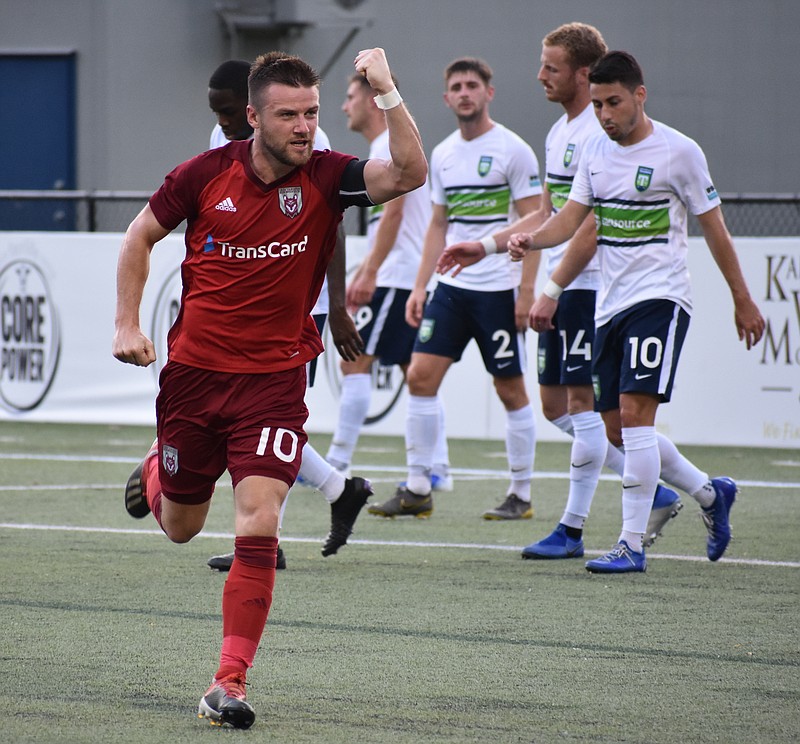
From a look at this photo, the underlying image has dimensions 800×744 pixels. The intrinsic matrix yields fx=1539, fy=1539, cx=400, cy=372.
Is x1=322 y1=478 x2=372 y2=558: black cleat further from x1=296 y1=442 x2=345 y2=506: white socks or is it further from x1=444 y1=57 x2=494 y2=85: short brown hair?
x1=444 y1=57 x2=494 y2=85: short brown hair

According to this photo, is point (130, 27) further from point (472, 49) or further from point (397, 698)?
point (397, 698)

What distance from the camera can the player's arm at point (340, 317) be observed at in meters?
6.14

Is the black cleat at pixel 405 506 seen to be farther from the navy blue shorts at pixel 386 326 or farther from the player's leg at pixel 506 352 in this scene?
the navy blue shorts at pixel 386 326

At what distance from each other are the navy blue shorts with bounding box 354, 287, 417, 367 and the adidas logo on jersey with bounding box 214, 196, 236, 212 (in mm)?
4752

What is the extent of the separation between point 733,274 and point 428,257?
2561 millimetres

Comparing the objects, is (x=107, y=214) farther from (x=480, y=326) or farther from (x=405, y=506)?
(x=405, y=506)

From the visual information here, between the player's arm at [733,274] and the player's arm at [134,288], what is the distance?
2725 millimetres

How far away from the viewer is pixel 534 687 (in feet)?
14.0

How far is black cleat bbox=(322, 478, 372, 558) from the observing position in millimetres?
6355

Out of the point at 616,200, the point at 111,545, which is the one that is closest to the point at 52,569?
the point at 111,545

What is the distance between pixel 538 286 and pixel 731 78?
282 inches

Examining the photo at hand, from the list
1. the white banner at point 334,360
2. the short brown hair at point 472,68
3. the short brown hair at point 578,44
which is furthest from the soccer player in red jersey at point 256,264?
the white banner at point 334,360

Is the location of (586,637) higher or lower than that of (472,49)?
lower

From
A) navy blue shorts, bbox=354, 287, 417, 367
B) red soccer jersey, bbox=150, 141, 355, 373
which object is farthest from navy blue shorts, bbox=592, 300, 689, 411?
navy blue shorts, bbox=354, 287, 417, 367
